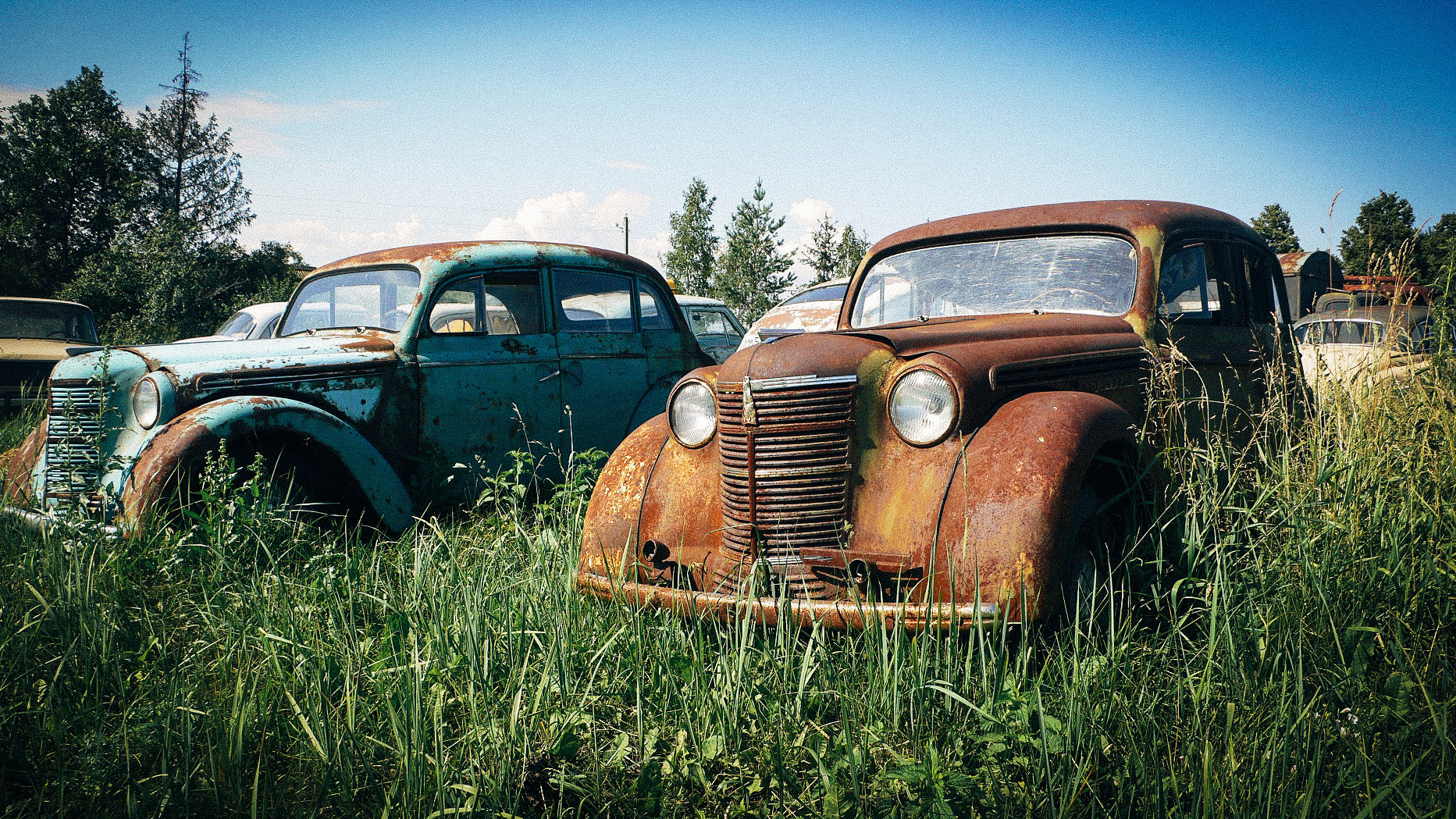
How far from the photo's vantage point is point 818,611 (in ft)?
7.43

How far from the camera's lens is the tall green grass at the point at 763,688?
182cm

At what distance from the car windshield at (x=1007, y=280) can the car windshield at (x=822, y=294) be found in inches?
225

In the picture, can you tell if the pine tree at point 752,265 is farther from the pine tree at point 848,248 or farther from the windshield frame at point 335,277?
the windshield frame at point 335,277

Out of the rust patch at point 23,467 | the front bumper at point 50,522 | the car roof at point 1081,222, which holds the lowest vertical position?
the front bumper at point 50,522

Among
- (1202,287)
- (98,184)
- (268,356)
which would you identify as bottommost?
(268,356)

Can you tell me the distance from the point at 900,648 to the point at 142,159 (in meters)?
40.5

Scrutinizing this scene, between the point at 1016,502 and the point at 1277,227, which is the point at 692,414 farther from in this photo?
the point at 1277,227

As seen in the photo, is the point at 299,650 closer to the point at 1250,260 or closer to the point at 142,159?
the point at 1250,260

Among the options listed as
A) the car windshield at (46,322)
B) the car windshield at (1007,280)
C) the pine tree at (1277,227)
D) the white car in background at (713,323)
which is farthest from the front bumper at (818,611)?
the pine tree at (1277,227)

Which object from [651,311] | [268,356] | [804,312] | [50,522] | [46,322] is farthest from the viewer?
[46,322]

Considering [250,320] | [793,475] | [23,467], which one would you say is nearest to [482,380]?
[23,467]

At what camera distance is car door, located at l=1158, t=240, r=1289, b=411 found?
349 cm

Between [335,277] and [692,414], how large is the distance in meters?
3.28

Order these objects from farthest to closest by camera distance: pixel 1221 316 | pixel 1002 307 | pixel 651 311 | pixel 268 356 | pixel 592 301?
1. pixel 651 311
2. pixel 592 301
3. pixel 268 356
4. pixel 1221 316
5. pixel 1002 307
